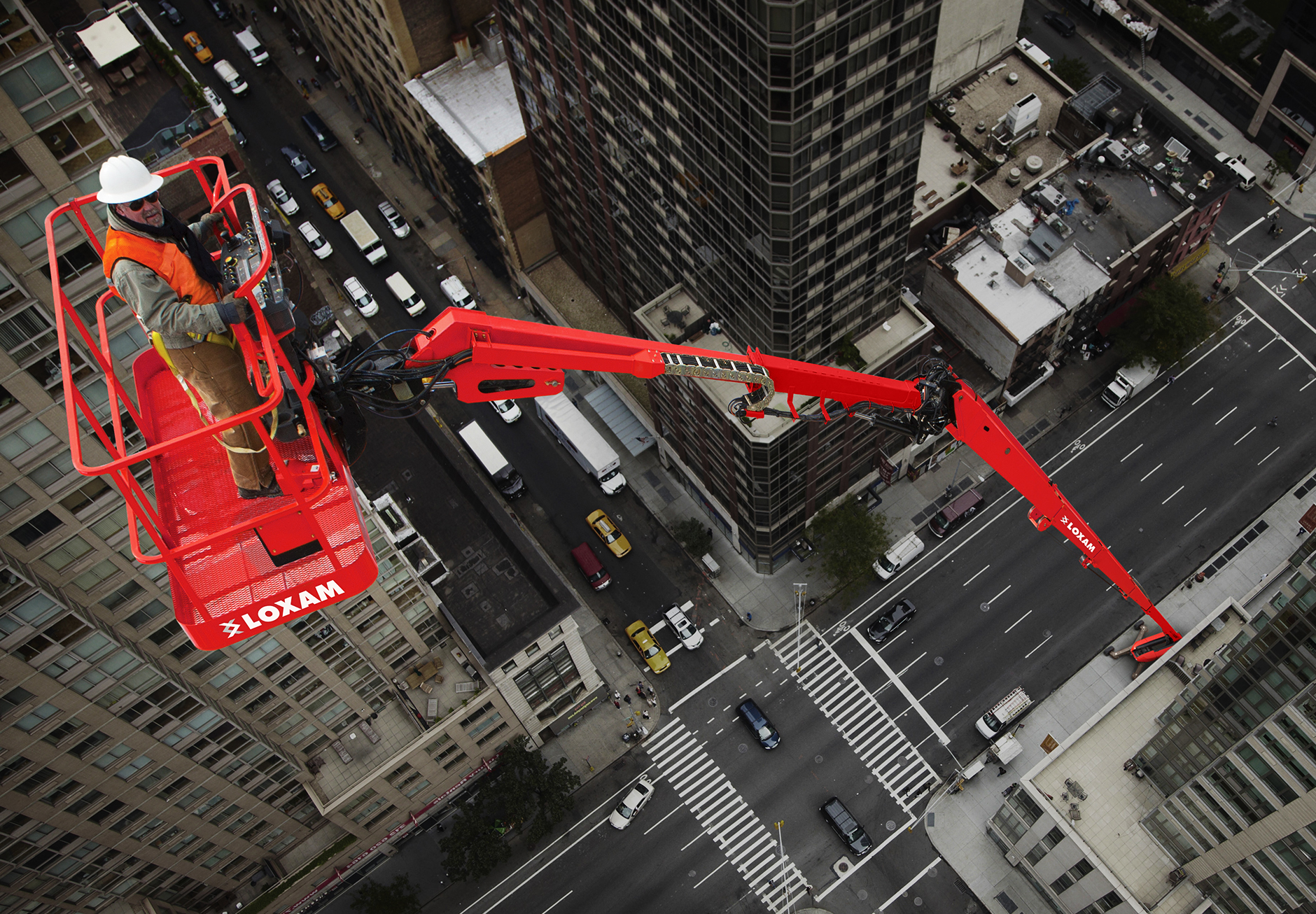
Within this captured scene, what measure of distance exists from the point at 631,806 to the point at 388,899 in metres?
22.2

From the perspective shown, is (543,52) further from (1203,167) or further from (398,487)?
(1203,167)

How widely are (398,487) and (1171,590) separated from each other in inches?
2871

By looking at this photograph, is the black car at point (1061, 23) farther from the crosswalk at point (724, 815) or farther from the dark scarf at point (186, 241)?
the dark scarf at point (186, 241)

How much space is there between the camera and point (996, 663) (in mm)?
105688

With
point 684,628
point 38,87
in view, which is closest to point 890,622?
point 684,628

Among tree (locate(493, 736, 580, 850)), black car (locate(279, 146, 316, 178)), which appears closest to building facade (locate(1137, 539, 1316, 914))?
tree (locate(493, 736, 580, 850))

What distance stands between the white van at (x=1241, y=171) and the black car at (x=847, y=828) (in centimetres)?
7938

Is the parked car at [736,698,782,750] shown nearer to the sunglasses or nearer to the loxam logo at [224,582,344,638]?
the loxam logo at [224,582,344,638]

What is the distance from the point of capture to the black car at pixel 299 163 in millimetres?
135500

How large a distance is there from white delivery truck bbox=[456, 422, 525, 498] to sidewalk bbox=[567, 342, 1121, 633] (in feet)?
35.4

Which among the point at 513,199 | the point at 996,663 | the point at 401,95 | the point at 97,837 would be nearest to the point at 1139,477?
the point at 996,663

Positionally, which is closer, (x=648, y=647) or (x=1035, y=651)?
(x=1035, y=651)

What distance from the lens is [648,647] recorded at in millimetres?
108062

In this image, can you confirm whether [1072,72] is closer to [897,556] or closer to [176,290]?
[897,556]
